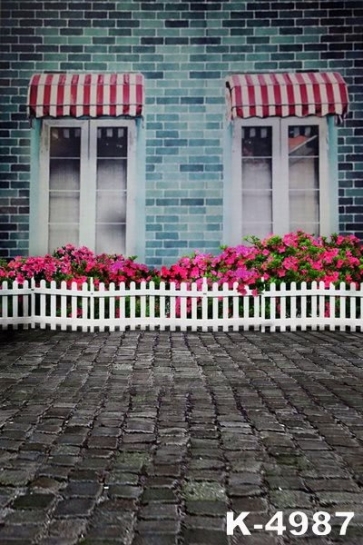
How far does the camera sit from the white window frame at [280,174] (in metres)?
9.45

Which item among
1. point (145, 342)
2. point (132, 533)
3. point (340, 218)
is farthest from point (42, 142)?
point (132, 533)

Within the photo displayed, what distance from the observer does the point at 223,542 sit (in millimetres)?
1992

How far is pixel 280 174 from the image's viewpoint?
951 cm

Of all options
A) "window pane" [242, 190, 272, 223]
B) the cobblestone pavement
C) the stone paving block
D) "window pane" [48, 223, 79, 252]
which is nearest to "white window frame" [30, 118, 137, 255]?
"window pane" [48, 223, 79, 252]

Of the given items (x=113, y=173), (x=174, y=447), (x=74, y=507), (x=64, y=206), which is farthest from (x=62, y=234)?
(x=74, y=507)

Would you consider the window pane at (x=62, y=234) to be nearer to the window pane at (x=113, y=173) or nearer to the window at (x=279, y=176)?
the window pane at (x=113, y=173)

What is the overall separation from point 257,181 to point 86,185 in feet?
9.86

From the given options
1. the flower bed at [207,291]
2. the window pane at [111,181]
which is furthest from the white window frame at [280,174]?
the window pane at [111,181]

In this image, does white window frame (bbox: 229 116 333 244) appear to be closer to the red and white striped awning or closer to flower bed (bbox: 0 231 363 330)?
the red and white striped awning

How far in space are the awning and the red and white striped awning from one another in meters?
1.65

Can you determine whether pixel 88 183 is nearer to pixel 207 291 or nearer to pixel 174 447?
pixel 207 291

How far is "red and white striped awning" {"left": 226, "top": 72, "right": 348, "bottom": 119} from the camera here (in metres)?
8.77

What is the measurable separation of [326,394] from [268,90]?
614 centimetres

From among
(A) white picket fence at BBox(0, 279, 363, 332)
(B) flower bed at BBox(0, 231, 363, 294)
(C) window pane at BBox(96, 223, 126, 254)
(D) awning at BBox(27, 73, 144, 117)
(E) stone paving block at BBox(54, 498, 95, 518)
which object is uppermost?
(D) awning at BBox(27, 73, 144, 117)
